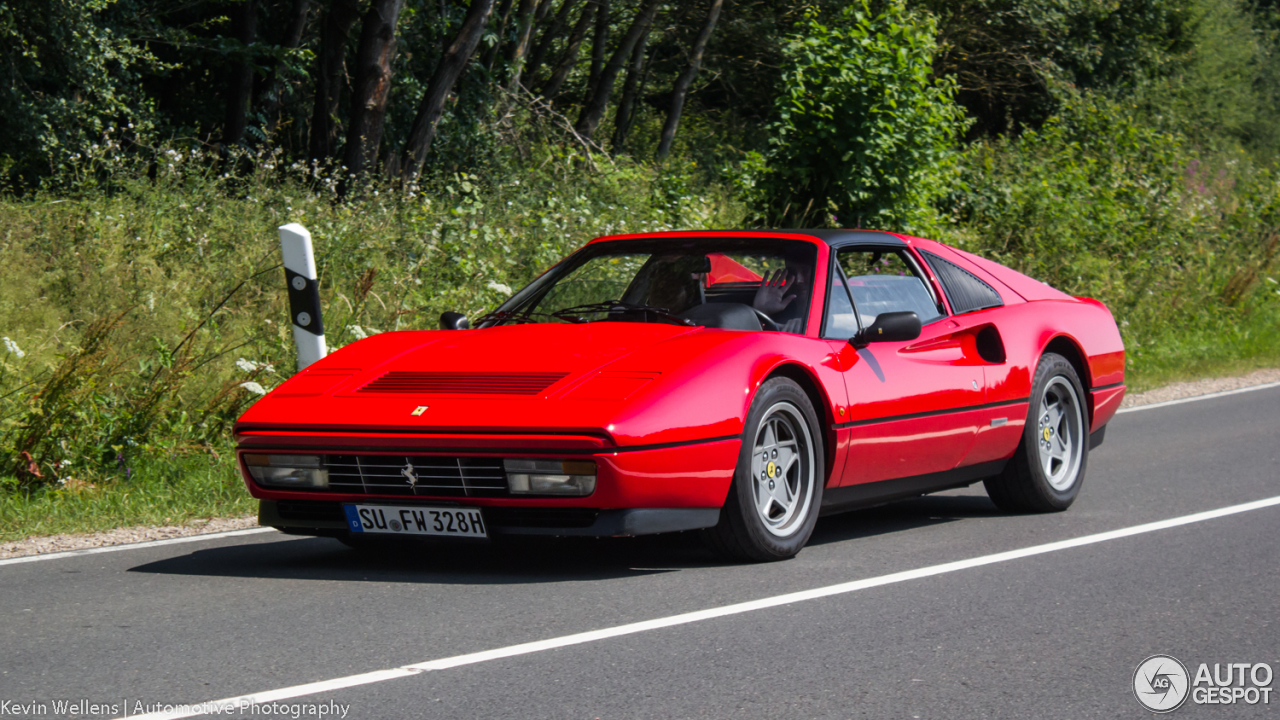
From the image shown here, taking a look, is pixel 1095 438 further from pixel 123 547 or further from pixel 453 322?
pixel 123 547

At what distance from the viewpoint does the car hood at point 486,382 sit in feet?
16.2

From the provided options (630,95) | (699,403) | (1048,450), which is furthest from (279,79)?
(699,403)

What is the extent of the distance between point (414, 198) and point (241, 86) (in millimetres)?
6352

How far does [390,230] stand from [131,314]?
2.74 metres

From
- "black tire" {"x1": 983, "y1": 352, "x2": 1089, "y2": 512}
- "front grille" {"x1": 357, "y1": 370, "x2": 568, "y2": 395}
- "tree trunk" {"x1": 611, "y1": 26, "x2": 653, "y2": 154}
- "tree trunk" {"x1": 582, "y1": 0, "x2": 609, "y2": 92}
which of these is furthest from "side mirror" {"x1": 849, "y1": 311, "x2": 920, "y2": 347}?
"tree trunk" {"x1": 611, "y1": 26, "x2": 653, "y2": 154}

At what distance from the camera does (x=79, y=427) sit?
7824 millimetres

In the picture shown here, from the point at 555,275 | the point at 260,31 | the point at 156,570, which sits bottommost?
the point at 156,570

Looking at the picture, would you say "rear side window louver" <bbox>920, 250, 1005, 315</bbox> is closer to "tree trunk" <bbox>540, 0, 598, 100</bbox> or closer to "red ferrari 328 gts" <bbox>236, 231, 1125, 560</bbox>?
"red ferrari 328 gts" <bbox>236, 231, 1125, 560</bbox>

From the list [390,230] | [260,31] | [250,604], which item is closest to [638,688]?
[250,604]

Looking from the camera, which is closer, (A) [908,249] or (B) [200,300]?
(A) [908,249]

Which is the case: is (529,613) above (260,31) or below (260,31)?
below

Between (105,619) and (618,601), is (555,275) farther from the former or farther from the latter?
(105,619)

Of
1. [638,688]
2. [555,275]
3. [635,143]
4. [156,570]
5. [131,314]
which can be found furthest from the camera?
[635,143]

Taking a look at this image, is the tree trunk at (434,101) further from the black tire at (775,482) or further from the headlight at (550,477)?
the headlight at (550,477)
